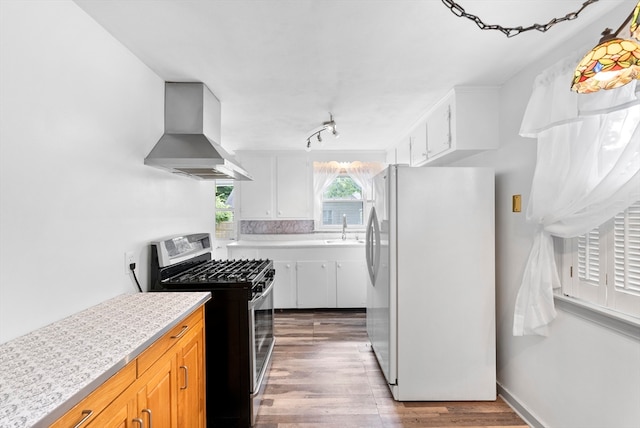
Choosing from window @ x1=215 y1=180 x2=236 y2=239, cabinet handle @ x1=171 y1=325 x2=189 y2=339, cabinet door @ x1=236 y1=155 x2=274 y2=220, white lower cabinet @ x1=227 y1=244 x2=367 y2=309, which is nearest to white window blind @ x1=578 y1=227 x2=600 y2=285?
cabinet handle @ x1=171 y1=325 x2=189 y2=339

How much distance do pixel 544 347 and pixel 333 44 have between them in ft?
7.42

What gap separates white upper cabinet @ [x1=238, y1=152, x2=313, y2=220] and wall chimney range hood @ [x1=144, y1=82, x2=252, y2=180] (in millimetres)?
1964

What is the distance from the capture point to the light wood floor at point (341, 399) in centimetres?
202

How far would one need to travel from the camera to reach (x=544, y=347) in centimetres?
190

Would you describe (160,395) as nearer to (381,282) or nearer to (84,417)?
(84,417)

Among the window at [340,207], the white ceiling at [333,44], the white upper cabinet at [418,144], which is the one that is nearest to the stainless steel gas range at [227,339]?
the white ceiling at [333,44]

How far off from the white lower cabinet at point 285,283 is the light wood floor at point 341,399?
0.86m

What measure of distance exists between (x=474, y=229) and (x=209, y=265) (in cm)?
215

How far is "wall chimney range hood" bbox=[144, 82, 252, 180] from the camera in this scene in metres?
2.08

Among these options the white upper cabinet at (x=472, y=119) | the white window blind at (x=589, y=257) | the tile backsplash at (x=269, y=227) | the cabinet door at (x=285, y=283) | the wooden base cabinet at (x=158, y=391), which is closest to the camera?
the wooden base cabinet at (x=158, y=391)

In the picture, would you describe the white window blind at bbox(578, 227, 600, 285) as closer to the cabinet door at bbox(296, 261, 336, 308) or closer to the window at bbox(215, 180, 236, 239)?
the cabinet door at bbox(296, 261, 336, 308)

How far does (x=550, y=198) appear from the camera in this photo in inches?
66.5

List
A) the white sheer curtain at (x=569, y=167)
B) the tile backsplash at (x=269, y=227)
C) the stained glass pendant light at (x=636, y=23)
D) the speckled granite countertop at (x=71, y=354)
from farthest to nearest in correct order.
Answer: the tile backsplash at (x=269, y=227), the white sheer curtain at (x=569, y=167), the speckled granite countertop at (x=71, y=354), the stained glass pendant light at (x=636, y=23)

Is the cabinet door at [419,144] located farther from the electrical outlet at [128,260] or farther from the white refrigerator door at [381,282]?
the electrical outlet at [128,260]
